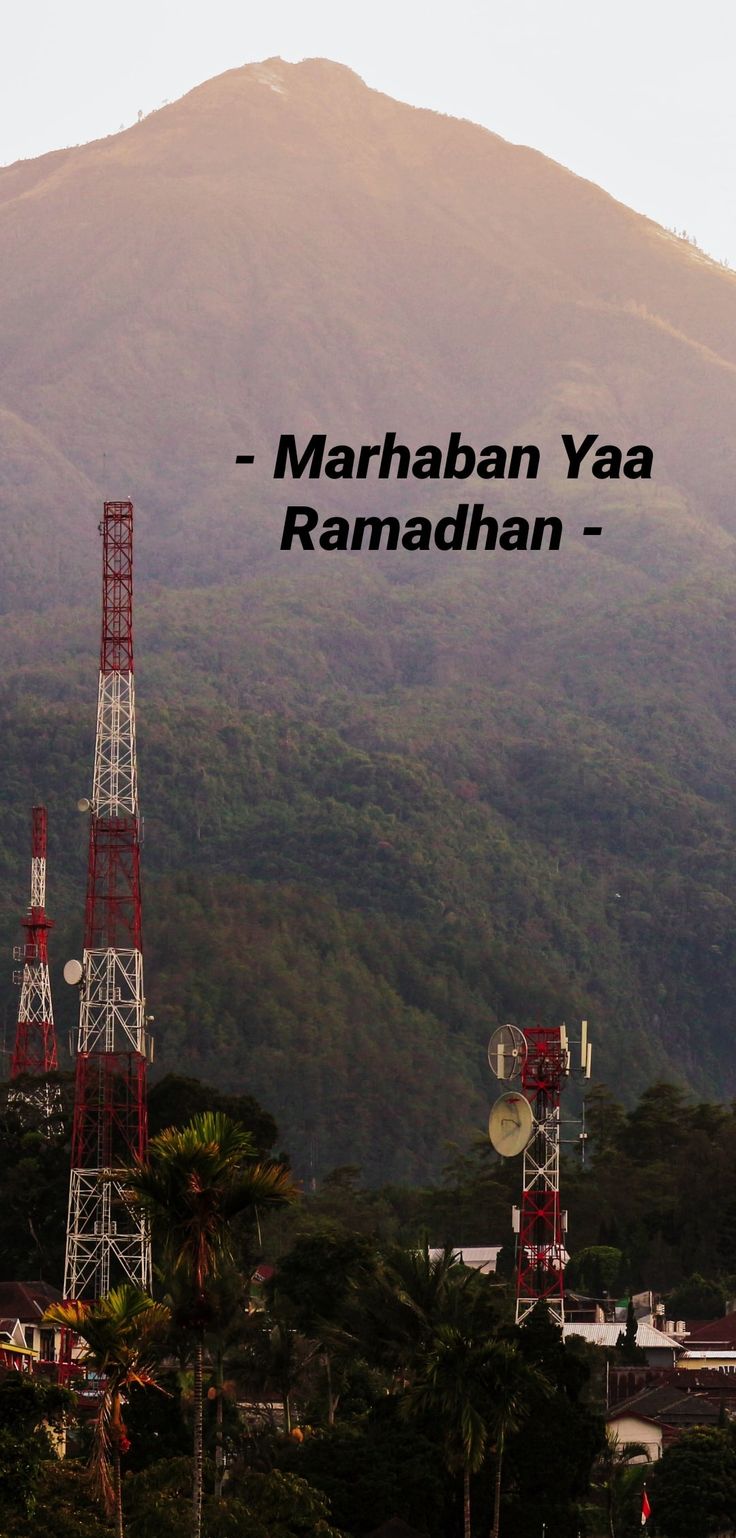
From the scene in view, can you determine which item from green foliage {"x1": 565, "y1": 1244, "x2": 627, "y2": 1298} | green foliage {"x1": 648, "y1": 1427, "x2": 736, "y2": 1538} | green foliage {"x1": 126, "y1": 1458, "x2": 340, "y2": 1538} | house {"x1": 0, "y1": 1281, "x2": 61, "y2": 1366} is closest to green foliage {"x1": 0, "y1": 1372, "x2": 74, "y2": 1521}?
green foliage {"x1": 126, "y1": 1458, "x2": 340, "y2": 1538}

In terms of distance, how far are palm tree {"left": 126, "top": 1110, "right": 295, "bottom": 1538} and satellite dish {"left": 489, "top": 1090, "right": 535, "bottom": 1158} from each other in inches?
1159

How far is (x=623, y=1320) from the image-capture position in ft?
331

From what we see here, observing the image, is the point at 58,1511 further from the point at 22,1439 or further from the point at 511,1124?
the point at 511,1124

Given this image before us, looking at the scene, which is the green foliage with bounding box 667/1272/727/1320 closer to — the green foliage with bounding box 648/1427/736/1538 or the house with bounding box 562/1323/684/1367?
the house with bounding box 562/1323/684/1367

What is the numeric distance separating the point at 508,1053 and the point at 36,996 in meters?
64.4

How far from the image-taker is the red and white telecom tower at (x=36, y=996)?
109 metres

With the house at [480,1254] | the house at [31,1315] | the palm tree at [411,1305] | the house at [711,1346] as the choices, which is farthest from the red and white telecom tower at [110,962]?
the house at [480,1254]

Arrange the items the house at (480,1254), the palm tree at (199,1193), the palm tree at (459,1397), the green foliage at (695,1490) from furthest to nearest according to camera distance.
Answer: the house at (480,1254), the green foliage at (695,1490), the palm tree at (459,1397), the palm tree at (199,1193)

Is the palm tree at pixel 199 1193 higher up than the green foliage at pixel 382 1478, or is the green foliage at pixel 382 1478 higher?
the palm tree at pixel 199 1193

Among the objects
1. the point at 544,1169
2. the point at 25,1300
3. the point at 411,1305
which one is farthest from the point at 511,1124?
the point at 25,1300

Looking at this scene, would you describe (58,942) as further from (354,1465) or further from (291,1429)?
(354,1465)

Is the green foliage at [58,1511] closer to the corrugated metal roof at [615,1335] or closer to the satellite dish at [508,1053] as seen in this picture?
the satellite dish at [508,1053]

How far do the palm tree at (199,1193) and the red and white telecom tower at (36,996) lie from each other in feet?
241

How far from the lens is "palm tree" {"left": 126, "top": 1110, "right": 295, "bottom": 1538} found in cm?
3328
